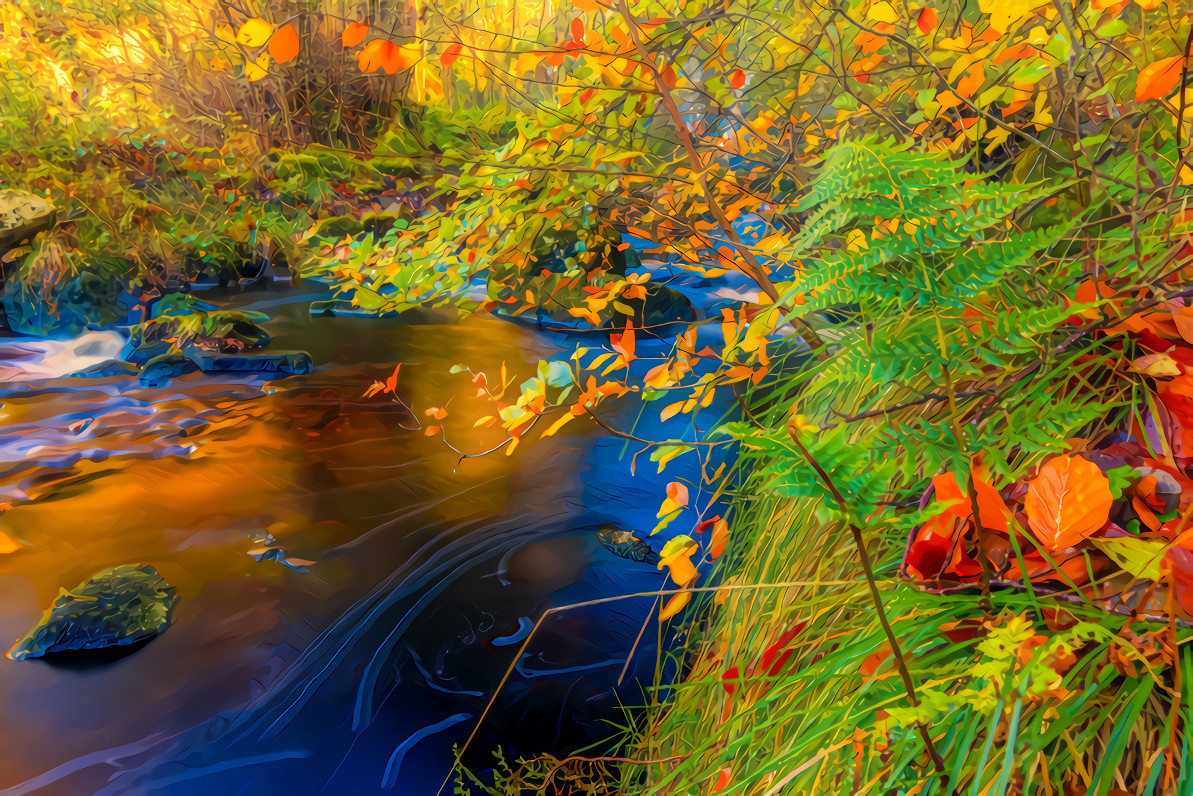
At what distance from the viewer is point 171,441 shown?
4824 mm

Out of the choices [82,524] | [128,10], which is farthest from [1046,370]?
[128,10]

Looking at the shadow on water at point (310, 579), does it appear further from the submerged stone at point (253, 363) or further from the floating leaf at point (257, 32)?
the floating leaf at point (257, 32)

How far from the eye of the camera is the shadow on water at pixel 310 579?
275 cm

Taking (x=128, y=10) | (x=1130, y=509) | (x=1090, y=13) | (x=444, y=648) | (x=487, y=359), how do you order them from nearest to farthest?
(x=1130, y=509), (x=1090, y=13), (x=444, y=648), (x=487, y=359), (x=128, y=10)

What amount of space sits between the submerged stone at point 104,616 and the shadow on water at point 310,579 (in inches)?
3.2

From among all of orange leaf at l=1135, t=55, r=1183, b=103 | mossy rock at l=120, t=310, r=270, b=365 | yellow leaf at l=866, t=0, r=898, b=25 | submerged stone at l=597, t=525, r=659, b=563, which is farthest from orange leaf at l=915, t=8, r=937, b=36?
mossy rock at l=120, t=310, r=270, b=365

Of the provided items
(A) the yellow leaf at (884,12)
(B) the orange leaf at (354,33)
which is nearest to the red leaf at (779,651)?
(A) the yellow leaf at (884,12)

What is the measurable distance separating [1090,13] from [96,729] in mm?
4126

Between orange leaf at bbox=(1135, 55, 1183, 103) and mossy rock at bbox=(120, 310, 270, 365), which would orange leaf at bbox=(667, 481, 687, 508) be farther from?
mossy rock at bbox=(120, 310, 270, 365)

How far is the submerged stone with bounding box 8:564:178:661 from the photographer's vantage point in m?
3.14

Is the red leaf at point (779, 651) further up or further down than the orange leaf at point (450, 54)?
further down

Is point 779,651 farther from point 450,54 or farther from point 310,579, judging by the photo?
point 310,579

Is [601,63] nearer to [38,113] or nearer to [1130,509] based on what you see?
[1130,509]

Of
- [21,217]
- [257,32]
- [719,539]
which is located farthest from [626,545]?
[21,217]
